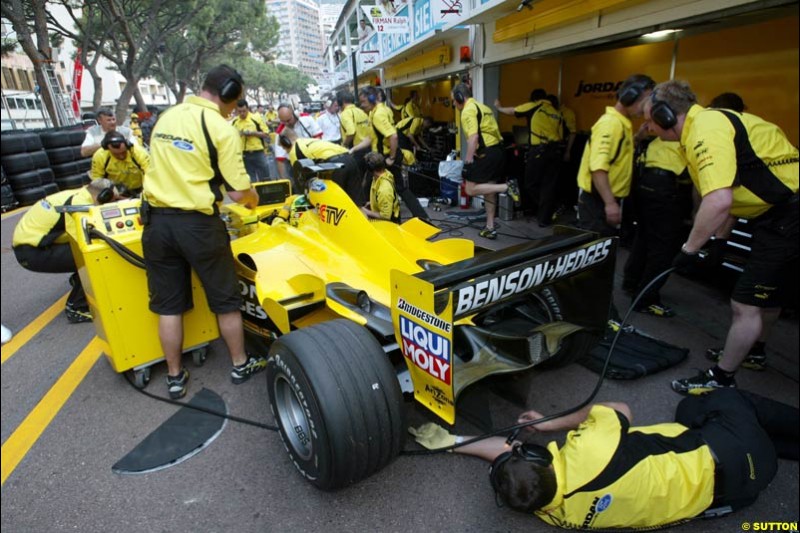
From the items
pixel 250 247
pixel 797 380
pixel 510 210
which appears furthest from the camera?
pixel 510 210

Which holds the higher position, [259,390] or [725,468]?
[725,468]

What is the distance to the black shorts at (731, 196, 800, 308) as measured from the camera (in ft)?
8.12

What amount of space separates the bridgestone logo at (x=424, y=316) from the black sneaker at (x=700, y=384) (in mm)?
1870

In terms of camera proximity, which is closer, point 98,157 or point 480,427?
point 480,427

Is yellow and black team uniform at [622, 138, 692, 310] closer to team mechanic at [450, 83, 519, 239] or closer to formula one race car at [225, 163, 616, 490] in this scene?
formula one race car at [225, 163, 616, 490]

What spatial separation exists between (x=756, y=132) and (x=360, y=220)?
2306 millimetres

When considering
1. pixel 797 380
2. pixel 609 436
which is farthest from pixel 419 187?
pixel 609 436

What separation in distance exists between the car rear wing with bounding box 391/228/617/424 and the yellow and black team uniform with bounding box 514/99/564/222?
4.10 metres

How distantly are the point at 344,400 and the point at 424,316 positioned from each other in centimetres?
48

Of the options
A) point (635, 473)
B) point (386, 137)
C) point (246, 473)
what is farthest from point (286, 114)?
point (635, 473)

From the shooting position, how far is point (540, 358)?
A: 2.24m

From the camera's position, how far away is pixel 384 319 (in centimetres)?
241

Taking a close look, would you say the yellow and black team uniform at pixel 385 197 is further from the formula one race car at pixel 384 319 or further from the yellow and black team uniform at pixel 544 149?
the yellow and black team uniform at pixel 544 149

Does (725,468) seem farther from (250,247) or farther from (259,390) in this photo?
(250,247)
